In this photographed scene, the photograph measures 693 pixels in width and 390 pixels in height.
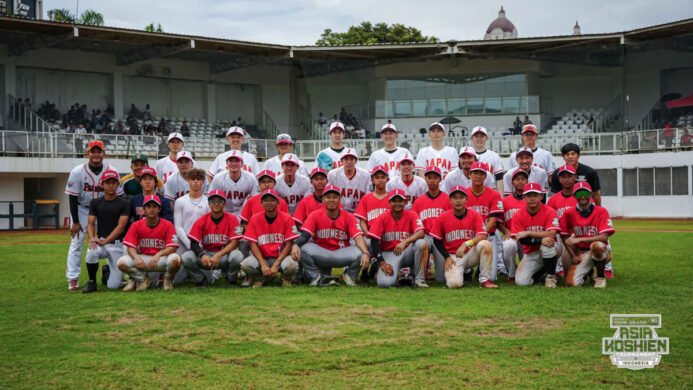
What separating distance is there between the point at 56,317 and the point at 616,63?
38.4 m

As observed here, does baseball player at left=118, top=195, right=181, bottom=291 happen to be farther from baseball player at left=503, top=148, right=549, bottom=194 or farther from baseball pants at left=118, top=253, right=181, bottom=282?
baseball player at left=503, top=148, right=549, bottom=194

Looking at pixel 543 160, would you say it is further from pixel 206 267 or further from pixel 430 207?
pixel 206 267

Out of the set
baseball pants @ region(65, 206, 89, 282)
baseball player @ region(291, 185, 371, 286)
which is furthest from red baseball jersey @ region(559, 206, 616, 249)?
baseball pants @ region(65, 206, 89, 282)

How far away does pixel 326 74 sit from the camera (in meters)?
44.6

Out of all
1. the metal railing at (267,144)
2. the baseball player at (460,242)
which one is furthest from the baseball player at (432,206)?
the metal railing at (267,144)

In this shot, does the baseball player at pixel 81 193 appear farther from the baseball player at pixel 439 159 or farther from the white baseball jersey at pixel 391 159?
the baseball player at pixel 439 159

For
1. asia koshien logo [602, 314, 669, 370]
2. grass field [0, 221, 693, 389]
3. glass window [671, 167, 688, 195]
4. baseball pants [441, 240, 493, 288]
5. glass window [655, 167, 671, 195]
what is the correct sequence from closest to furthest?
1. grass field [0, 221, 693, 389]
2. asia koshien logo [602, 314, 669, 370]
3. baseball pants [441, 240, 493, 288]
4. glass window [671, 167, 688, 195]
5. glass window [655, 167, 671, 195]

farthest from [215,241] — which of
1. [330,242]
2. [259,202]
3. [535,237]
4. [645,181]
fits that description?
[645,181]

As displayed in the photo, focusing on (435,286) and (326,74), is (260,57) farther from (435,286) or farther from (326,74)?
(435,286)

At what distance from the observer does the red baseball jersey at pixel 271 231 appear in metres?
10.6

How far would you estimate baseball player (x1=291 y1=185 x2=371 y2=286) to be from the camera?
34.4 feet

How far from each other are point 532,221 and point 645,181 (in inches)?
1040

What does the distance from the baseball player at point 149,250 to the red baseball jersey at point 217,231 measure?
1.30 feet

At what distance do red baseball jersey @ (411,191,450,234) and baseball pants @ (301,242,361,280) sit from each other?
1.00 m
